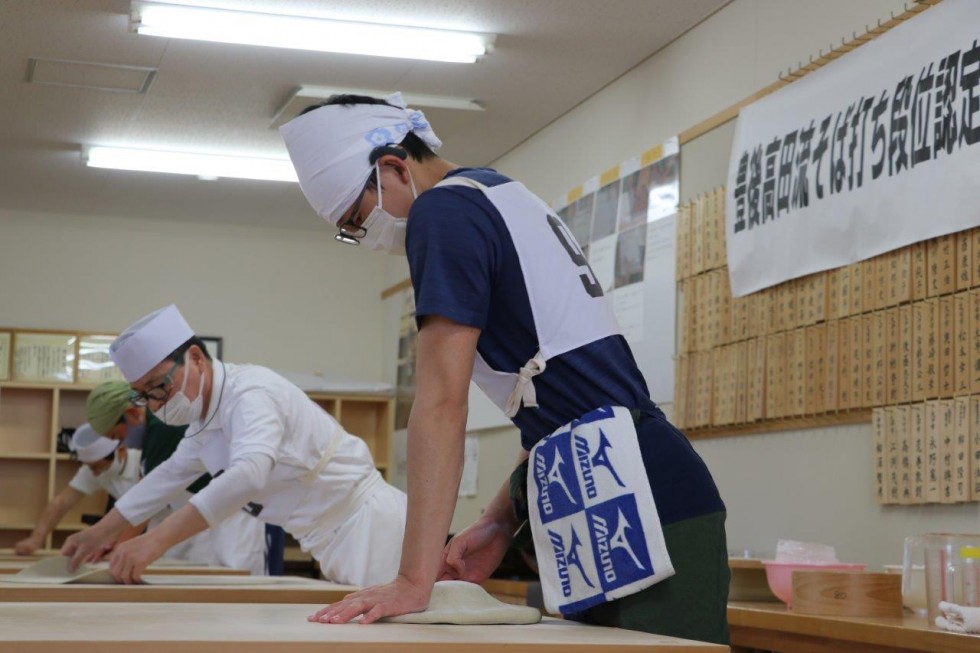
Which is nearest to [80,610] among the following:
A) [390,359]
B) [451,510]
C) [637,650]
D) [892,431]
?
[451,510]

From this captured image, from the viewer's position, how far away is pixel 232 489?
2.72 meters

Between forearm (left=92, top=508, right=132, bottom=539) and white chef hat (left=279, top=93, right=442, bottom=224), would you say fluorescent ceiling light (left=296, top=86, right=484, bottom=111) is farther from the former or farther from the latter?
white chef hat (left=279, top=93, right=442, bottom=224)

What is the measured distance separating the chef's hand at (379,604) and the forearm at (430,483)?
0.01 m

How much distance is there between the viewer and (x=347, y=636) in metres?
1.09

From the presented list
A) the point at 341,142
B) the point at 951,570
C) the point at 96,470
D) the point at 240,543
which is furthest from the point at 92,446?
the point at 341,142

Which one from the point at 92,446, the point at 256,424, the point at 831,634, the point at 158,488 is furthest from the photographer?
the point at 92,446

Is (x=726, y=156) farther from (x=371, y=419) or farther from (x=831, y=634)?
(x=371, y=419)

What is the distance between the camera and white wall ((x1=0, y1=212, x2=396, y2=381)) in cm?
776

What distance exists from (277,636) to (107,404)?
13.9 feet

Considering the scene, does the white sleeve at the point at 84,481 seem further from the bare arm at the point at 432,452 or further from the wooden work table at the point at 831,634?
the bare arm at the point at 432,452

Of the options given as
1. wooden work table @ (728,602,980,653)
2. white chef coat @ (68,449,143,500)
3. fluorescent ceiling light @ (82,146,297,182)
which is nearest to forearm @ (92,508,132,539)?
wooden work table @ (728,602,980,653)

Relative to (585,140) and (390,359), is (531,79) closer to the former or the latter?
(585,140)

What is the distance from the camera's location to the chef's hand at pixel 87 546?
296 centimetres

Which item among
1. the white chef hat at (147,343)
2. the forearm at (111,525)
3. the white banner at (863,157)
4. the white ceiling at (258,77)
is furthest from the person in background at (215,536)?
the white banner at (863,157)
